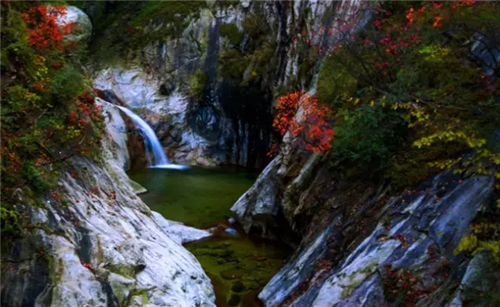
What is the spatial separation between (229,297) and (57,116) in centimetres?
456

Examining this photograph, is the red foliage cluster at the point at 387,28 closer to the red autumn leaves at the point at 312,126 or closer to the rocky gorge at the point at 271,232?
the rocky gorge at the point at 271,232

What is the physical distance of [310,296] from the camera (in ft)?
21.8

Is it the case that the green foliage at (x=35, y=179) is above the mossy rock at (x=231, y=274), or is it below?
above

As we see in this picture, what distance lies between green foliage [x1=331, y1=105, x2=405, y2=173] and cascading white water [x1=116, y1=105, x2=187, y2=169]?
1383 centimetres

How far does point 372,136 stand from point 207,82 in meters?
16.3

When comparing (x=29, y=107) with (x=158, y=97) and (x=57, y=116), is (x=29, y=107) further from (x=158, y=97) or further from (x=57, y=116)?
(x=158, y=97)

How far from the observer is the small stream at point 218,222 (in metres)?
8.78

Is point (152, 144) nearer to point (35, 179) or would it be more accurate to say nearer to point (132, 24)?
point (132, 24)

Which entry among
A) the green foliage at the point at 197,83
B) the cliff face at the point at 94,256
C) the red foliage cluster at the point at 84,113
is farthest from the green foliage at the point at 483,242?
the green foliage at the point at 197,83

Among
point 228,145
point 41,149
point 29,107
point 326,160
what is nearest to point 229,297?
point 326,160

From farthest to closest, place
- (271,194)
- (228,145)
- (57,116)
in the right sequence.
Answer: (228,145)
(271,194)
(57,116)

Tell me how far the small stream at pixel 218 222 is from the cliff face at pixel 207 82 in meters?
2.21

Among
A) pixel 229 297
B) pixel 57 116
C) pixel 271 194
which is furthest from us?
pixel 271 194

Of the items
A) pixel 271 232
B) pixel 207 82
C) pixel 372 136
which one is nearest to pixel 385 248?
pixel 372 136
